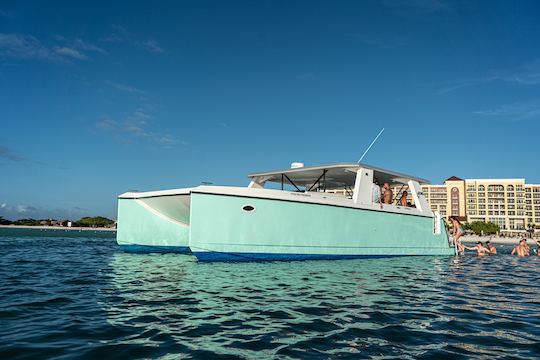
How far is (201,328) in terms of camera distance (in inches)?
185

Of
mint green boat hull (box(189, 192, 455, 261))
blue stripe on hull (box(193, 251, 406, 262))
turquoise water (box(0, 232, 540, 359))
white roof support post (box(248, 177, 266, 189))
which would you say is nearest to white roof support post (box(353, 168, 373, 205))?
mint green boat hull (box(189, 192, 455, 261))

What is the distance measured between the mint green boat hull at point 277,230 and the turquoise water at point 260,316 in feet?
8.20

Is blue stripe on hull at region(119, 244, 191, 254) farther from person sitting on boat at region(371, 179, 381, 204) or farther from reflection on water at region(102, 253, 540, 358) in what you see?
person sitting on boat at region(371, 179, 381, 204)

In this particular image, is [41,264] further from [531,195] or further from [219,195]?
[531,195]

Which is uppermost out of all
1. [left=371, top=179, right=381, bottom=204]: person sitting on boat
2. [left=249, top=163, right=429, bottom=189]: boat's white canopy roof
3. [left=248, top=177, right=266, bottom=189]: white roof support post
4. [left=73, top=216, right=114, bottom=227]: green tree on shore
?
[left=249, top=163, right=429, bottom=189]: boat's white canopy roof

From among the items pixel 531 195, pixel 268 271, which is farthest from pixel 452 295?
pixel 531 195

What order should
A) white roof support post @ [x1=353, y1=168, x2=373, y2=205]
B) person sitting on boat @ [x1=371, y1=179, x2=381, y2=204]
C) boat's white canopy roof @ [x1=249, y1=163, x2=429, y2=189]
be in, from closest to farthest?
white roof support post @ [x1=353, y1=168, x2=373, y2=205] < boat's white canopy roof @ [x1=249, y1=163, x2=429, y2=189] < person sitting on boat @ [x1=371, y1=179, x2=381, y2=204]

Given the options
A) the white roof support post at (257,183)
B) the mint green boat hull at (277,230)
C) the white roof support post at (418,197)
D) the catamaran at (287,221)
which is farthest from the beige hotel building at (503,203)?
the mint green boat hull at (277,230)

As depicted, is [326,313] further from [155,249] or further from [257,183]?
[155,249]

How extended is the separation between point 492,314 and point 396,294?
178 centimetres

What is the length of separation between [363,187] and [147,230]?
9.59 meters

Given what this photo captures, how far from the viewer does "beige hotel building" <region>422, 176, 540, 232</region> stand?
121m

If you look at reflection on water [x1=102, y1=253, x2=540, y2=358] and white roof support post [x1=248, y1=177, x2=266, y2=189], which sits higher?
white roof support post [x1=248, y1=177, x2=266, y2=189]

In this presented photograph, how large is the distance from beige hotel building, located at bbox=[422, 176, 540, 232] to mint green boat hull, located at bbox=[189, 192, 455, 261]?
116 meters
